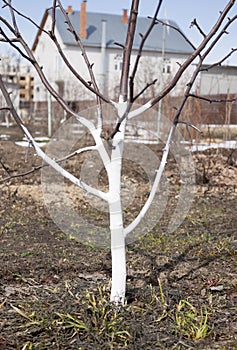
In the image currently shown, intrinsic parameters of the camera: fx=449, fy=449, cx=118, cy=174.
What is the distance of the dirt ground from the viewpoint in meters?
1.89

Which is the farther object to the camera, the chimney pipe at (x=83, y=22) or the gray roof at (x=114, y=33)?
the gray roof at (x=114, y=33)

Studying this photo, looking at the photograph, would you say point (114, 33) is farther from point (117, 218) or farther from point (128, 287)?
point (117, 218)

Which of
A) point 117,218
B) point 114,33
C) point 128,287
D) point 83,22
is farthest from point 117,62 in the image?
point 117,218

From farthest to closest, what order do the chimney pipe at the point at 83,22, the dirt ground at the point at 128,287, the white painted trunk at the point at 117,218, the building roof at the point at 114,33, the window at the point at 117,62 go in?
the building roof at the point at 114,33 → the window at the point at 117,62 → the chimney pipe at the point at 83,22 → the white painted trunk at the point at 117,218 → the dirt ground at the point at 128,287

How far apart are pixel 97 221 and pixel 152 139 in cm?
607

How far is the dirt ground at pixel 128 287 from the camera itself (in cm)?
189

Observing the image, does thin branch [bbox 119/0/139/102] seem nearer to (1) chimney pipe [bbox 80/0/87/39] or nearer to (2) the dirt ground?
(2) the dirt ground

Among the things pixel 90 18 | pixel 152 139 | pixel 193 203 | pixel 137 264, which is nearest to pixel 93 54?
pixel 90 18

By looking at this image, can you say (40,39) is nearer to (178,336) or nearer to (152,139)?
(152,139)

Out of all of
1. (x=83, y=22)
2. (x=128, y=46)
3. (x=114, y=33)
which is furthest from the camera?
(x=114, y=33)

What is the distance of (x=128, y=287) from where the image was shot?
7.96 feet

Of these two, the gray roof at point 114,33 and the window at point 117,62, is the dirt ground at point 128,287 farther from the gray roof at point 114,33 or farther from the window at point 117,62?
the gray roof at point 114,33

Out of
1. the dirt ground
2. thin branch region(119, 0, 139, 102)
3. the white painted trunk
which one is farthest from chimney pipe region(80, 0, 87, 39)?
the white painted trunk

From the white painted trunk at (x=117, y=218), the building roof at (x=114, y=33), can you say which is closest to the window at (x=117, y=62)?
the building roof at (x=114, y=33)
